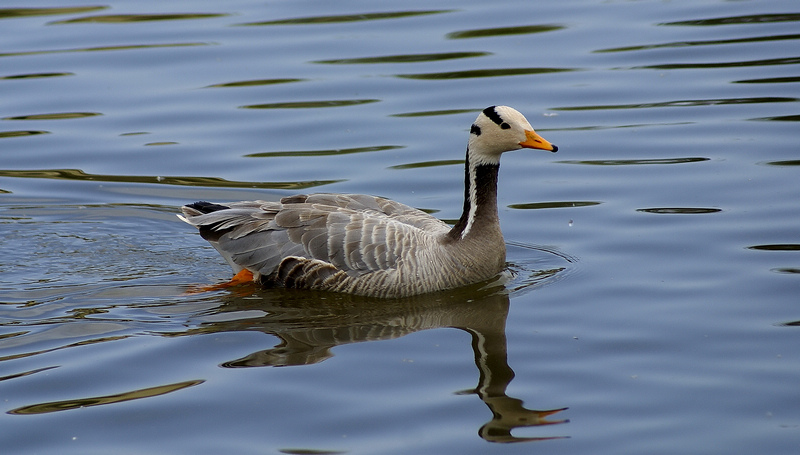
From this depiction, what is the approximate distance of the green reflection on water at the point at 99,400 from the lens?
26.4 feet

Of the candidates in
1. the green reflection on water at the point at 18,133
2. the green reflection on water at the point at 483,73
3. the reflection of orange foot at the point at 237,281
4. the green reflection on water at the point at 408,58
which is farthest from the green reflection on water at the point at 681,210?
the green reflection on water at the point at 18,133

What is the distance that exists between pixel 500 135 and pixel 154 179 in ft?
16.9

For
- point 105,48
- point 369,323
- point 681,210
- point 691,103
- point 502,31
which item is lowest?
point 369,323

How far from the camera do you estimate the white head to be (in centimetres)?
1062

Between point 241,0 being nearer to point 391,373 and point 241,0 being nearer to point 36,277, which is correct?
point 36,277

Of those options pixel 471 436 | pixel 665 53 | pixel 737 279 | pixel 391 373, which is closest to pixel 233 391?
pixel 391 373

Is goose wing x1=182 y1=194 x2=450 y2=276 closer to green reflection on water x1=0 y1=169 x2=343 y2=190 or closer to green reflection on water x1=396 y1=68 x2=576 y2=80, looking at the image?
green reflection on water x1=0 y1=169 x2=343 y2=190

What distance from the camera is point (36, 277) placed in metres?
11.0

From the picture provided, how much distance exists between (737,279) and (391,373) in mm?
3588

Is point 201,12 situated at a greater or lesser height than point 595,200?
greater

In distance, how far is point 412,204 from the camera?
12.8 m

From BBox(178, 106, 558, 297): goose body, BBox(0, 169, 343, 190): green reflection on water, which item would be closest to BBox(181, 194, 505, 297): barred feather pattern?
BBox(178, 106, 558, 297): goose body

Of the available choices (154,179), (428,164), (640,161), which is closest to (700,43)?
(640,161)

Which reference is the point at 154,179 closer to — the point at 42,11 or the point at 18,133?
the point at 18,133
